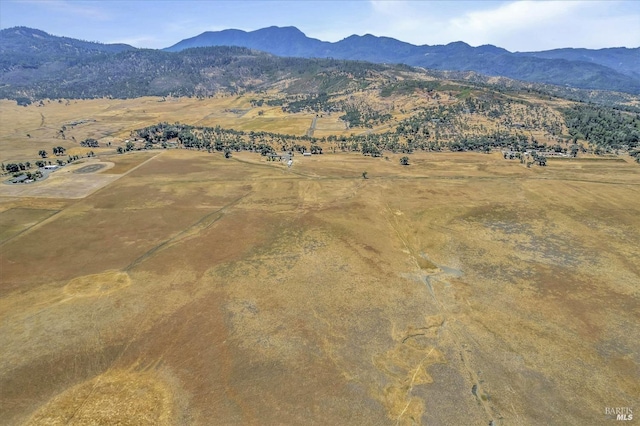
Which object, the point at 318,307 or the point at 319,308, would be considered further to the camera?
the point at 318,307

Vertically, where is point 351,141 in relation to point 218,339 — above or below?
above

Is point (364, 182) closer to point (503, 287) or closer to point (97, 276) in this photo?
point (503, 287)

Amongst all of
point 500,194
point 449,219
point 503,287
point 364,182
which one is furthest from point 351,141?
point 503,287

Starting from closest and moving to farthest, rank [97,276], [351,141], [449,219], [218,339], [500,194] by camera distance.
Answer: [218,339], [97,276], [449,219], [500,194], [351,141]
